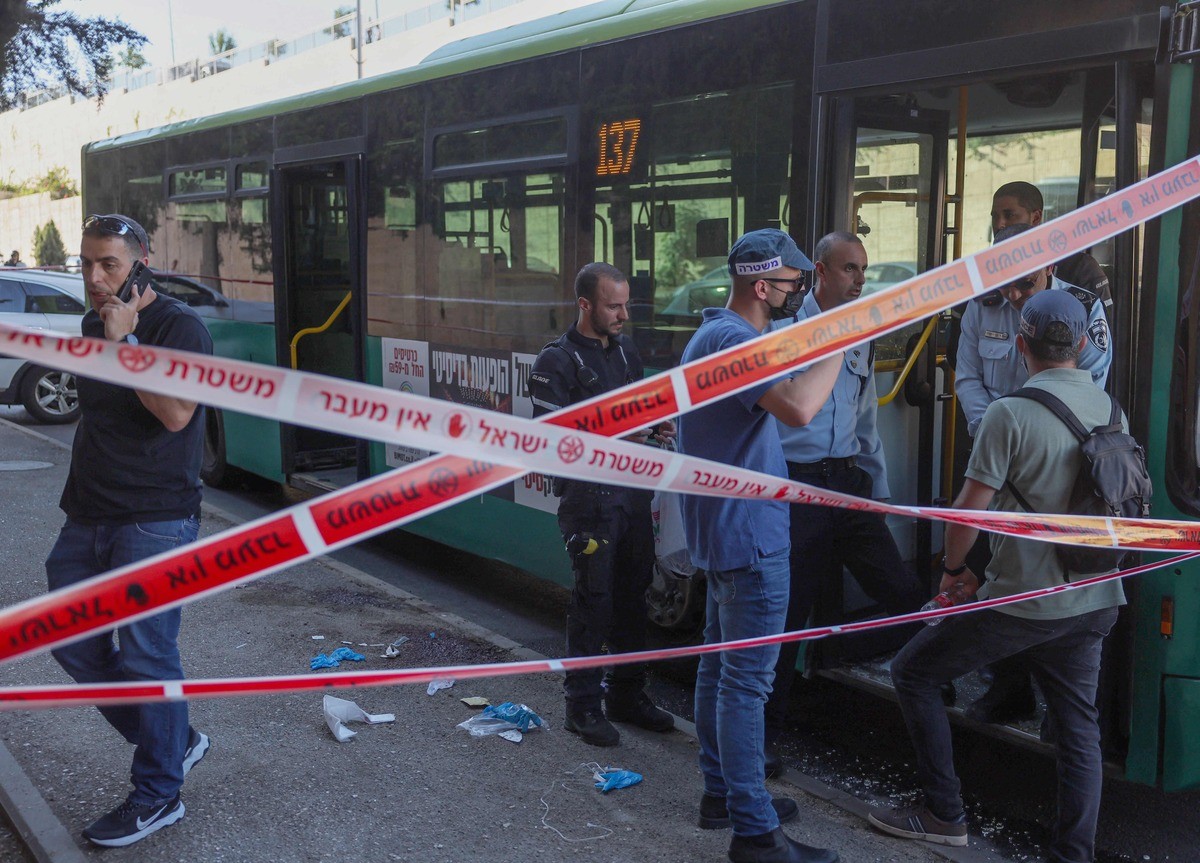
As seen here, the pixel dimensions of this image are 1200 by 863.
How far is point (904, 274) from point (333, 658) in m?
3.12

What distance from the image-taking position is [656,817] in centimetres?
420

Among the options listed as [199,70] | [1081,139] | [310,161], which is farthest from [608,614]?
[199,70]

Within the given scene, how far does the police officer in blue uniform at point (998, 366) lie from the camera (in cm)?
450

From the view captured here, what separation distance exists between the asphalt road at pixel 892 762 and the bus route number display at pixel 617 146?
2.40 metres

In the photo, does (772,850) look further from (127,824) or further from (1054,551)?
(127,824)

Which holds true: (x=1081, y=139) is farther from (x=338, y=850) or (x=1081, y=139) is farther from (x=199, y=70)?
(x=199, y=70)

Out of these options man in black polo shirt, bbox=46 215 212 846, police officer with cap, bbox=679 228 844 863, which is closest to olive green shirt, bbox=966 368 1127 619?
police officer with cap, bbox=679 228 844 863

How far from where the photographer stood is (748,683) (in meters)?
3.76

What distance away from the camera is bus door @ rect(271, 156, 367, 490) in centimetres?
904

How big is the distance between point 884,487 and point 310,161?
5246 millimetres

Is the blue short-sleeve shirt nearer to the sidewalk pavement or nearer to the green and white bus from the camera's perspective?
the sidewalk pavement

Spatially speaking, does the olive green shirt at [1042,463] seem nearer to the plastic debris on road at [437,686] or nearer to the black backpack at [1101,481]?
the black backpack at [1101,481]

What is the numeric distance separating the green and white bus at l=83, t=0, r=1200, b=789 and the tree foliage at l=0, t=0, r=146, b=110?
6197 millimetres

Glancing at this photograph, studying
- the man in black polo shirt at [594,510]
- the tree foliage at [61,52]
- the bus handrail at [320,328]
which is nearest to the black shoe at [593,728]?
the man in black polo shirt at [594,510]
